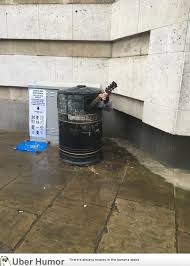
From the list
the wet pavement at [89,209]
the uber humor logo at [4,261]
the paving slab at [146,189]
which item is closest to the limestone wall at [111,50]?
the paving slab at [146,189]

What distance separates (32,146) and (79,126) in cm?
176

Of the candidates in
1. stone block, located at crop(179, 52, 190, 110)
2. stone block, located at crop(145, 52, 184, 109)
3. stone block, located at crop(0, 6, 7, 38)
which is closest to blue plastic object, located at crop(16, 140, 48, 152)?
stone block, located at crop(145, 52, 184, 109)

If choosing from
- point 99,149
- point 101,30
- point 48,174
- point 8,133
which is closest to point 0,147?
point 8,133

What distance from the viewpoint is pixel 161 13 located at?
4.20 m

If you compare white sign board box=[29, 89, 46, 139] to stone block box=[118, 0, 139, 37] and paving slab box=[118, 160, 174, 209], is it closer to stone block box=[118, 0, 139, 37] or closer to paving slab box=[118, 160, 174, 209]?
stone block box=[118, 0, 139, 37]

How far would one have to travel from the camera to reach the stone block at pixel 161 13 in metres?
3.78

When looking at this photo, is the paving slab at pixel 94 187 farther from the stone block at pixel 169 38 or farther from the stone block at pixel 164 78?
the stone block at pixel 169 38

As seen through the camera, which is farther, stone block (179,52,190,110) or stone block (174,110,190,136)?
stone block (174,110,190,136)

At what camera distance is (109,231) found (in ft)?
9.68

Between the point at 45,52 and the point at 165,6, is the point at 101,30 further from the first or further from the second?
the point at 165,6

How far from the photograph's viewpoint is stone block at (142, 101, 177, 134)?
4.20 meters

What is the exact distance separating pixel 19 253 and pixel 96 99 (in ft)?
9.10

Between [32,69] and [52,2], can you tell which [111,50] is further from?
[32,69]

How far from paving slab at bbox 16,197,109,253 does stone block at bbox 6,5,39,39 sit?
4.65 m
